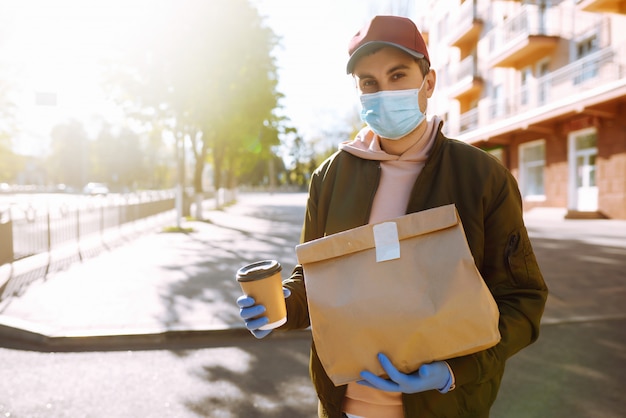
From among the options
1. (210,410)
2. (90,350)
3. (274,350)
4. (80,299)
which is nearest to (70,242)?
(80,299)

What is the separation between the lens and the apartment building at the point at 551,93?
16422 millimetres

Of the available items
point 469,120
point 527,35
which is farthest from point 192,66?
point 469,120

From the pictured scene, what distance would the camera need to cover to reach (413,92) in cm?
167

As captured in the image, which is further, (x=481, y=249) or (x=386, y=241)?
(x=481, y=249)

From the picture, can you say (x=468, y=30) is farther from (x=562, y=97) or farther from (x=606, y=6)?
(x=606, y=6)

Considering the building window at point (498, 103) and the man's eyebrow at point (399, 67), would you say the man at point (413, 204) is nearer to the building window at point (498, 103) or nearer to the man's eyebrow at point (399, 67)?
the man's eyebrow at point (399, 67)

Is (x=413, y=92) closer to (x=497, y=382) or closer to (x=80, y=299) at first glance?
(x=497, y=382)

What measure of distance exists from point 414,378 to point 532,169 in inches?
925

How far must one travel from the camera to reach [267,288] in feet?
4.85

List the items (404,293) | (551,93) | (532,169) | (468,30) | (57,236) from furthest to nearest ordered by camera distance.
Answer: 1. (468,30)
2. (532,169)
3. (551,93)
4. (57,236)
5. (404,293)

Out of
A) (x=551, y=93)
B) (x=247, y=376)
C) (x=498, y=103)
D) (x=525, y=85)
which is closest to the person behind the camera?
(x=247, y=376)

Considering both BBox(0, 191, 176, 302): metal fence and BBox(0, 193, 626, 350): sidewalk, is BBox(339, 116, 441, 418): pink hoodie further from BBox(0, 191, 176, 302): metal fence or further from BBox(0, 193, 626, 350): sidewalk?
BBox(0, 191, 176, 302): metal fence

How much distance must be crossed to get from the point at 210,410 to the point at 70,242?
36.5 ft

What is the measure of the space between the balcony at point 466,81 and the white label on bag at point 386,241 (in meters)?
26.6
